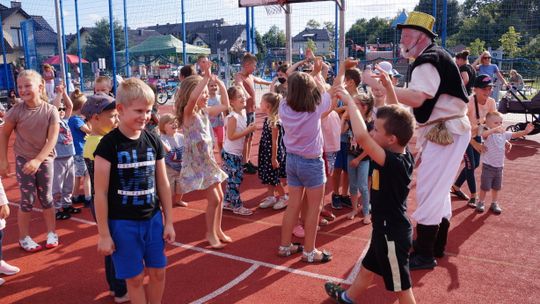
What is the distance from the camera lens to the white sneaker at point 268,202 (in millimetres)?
6137

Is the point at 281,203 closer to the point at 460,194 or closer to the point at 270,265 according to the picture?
the point at 270,265

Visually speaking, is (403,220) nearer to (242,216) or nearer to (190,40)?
(242,216)

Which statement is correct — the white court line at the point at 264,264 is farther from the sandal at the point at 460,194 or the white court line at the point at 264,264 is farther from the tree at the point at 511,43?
the tree at the point at 511,43

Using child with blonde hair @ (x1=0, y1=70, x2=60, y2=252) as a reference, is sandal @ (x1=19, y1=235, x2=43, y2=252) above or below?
below

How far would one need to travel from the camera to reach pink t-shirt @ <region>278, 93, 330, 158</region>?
163 inches

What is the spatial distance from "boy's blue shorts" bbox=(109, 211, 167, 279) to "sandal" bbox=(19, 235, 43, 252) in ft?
7.91

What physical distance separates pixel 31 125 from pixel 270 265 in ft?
9.44

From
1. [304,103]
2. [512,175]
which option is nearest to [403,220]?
[304,103]

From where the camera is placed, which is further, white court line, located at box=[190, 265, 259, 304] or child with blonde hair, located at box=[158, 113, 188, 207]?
child with blonde hair, located at box=[158, 113, 188, 207]

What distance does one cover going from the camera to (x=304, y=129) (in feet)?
13.6

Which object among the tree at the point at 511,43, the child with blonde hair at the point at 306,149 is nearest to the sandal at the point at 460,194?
the child with blonde hair at the point at 306,149

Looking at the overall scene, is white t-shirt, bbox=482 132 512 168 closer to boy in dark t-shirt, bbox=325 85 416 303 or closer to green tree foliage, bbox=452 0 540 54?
boy in dark t-shirt, bbox=325 85 416 303

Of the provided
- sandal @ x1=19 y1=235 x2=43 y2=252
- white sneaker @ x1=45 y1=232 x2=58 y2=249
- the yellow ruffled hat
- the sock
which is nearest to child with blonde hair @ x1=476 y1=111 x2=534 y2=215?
the yellow ruffled hat

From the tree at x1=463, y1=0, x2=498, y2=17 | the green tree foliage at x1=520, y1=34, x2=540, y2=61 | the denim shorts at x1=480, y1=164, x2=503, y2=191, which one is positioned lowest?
the denim shorts at x1=480, y1=164, x2=503, y2=191
